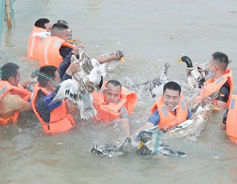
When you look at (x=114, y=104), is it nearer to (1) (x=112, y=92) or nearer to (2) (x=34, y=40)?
(1) (x=112, y=92)

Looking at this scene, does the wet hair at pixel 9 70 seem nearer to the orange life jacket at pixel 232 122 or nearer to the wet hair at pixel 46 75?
the wet hair at pixel 46 75

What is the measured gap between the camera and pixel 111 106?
514 cm

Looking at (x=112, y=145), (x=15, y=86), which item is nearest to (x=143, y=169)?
(x=112, y=145)

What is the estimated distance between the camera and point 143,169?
4328mm

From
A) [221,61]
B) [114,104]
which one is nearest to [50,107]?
[114,104]

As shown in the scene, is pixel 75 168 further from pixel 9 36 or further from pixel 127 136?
pixel 9 36

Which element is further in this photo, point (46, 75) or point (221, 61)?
point (221, 61)

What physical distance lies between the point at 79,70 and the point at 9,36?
16.8 ft

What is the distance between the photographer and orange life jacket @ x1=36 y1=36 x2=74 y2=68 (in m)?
6.64

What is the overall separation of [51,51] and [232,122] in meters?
3.29

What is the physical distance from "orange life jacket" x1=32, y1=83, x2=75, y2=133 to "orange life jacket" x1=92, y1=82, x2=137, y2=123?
0.38 m

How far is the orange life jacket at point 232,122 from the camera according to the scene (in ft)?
15.6

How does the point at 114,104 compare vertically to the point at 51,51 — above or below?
below

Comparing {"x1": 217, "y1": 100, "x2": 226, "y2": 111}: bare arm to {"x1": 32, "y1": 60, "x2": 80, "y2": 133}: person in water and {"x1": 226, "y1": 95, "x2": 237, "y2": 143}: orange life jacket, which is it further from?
{"x1": 32, "y1": 60, "x2": 80, "y2": 133}: person in water
